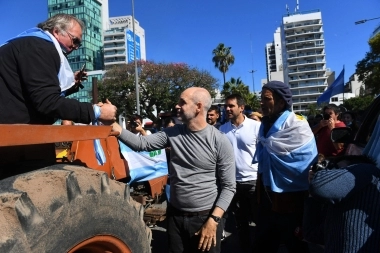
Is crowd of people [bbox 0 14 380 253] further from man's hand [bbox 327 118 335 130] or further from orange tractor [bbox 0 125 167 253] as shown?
man's hand [bbox 327 118 335 130]

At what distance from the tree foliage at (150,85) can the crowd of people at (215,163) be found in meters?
29.3

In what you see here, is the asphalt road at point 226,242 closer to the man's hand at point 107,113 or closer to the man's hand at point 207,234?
the man's hand at point 207,234

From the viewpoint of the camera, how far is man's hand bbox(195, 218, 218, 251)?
2.64 m

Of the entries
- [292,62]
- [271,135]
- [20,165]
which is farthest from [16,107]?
[292,62]

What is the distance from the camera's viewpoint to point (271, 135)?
3.22 m

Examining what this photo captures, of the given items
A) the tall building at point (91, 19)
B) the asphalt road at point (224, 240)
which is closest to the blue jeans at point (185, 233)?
the asphalt road at point (224, 240)

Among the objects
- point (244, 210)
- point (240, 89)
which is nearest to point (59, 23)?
point (244, 210)

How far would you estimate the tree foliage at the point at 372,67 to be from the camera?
Answer: 31.7 metres

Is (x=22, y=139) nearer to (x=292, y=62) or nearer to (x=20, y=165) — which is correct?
(x=20, y=165)

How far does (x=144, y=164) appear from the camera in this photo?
5172 mm

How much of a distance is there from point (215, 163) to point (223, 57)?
170 ft

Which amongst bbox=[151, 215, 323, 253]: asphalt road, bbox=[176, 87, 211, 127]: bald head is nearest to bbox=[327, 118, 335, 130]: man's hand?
bbox=[151, 215, 323, 253]: asphalt road

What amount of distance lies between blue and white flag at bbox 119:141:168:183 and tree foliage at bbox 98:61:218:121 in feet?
88.3

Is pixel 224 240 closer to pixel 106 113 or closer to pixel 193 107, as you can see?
pixel 193 107
